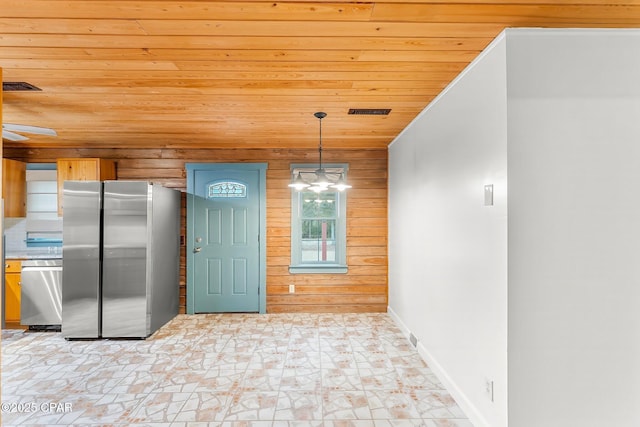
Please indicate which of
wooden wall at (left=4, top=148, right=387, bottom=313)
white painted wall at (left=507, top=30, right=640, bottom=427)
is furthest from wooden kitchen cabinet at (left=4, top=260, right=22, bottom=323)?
white painted wall at (left=507, top=30, right=640, bottom=427)

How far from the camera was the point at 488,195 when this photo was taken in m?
2.12

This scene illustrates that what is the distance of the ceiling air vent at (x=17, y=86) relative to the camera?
266cm

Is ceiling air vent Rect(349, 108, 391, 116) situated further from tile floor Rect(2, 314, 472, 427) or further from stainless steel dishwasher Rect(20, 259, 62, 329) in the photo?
stainless steel dishwasher Rect(20, 259, 62, 329)

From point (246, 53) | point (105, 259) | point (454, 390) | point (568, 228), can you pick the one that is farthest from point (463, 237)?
point (105, 259)

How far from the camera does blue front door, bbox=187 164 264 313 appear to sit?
507cm

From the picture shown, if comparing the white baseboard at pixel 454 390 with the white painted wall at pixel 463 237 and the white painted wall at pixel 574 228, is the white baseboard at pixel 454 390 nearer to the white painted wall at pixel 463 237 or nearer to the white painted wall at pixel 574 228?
the white painted wall at pixel 463 237

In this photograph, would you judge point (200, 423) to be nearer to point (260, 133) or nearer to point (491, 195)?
point (491, 195)

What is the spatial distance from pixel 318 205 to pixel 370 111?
6.89 ft

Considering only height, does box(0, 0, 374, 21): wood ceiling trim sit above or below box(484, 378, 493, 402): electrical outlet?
above

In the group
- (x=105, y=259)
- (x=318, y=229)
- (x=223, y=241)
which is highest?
(x=318, y=229)

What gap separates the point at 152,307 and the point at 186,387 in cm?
157

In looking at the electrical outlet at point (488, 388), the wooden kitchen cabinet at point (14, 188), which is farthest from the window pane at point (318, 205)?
the wooden kitchen cabinet at point (14, 188)

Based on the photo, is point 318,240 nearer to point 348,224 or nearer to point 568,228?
point 348,224

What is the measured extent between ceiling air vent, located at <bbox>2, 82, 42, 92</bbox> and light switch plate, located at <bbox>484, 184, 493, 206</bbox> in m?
3.37
